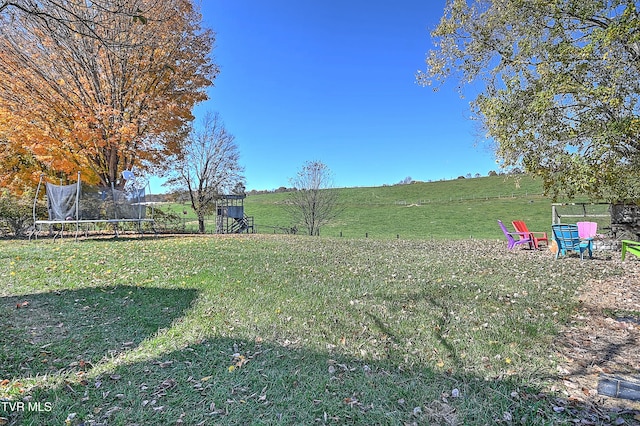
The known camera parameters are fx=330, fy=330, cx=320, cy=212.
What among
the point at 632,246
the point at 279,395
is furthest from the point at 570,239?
the point at 279,395

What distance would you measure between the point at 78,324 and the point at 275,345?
2.32 meters

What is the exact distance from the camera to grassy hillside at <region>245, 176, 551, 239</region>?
2847 centimetres

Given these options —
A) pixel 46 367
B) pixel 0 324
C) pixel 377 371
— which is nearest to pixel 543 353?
pixel 377 371

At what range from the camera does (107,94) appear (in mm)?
11453

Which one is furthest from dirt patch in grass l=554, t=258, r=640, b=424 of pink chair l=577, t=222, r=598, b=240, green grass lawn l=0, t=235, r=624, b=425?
pink chair l=577, t=222, r=598, b=240

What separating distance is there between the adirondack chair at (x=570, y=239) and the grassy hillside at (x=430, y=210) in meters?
14.4

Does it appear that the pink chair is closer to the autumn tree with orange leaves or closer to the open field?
the open field

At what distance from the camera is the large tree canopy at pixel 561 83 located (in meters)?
5.16

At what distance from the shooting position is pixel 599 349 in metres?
3.23

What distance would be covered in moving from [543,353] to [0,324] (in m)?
5.60

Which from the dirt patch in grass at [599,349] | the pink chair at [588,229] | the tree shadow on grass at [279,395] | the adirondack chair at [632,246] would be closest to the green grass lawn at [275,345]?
the tree shadow on grass at [279,395]

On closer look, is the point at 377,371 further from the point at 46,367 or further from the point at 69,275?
the point at 69,275

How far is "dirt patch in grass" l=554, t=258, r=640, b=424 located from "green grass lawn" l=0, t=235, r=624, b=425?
0.16 meters

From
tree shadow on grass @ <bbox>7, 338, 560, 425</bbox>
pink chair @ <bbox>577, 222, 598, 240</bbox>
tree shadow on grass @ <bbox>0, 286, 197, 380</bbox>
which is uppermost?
pink chair @ <bbox>577, 222, 598, 240</bbox>
